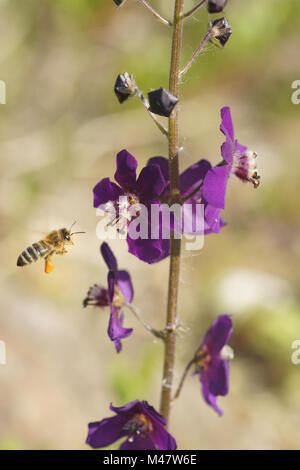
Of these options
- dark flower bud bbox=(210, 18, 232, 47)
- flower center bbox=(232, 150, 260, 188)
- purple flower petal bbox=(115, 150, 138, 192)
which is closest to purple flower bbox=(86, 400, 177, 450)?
purple flower petal bbox=(115, 150, 138, 192)

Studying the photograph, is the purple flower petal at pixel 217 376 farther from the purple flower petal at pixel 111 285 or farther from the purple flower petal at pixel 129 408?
the purple flower petal at pixel 111 285

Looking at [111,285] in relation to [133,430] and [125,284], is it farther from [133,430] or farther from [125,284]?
[133,430]

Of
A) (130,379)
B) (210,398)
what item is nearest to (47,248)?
(210,398)

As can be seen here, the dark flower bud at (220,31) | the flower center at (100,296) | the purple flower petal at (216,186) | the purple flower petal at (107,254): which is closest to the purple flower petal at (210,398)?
the flower center at (100,296)

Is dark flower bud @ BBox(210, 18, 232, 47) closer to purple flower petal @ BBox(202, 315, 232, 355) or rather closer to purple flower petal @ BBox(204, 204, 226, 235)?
purple flower petal @ BBox(204, 204, 226, 235)

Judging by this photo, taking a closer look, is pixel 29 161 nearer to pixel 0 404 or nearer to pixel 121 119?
pixel 121 119
